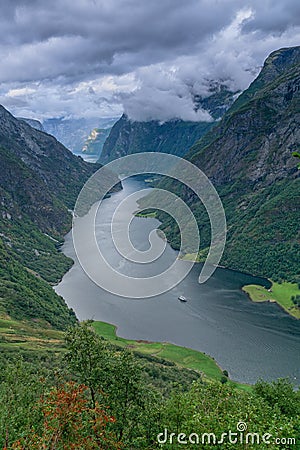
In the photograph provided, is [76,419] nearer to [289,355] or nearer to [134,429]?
[134,429]

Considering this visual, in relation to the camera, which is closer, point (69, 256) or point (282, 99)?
point (69, 256)

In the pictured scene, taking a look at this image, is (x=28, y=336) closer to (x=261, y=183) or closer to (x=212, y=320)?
(x=212, y=320)

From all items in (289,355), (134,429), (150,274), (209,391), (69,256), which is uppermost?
(69,256)

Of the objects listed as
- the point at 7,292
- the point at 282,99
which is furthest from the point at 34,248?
the point at 282,99

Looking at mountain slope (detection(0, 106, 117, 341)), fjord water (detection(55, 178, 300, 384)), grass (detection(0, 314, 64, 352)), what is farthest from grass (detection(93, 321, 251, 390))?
mountain slope (detection(0, 106, 117, 341))

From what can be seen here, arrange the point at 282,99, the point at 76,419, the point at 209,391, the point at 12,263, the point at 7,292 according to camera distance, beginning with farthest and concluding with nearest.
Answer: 1. the point at 282,99
2. the point at 12,263
3. the point at 7,292
4. the point at 209,391
5. the point at 76,419

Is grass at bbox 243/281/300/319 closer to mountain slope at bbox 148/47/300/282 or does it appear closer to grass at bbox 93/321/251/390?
mountain slope at bbox 148/47/300/282
